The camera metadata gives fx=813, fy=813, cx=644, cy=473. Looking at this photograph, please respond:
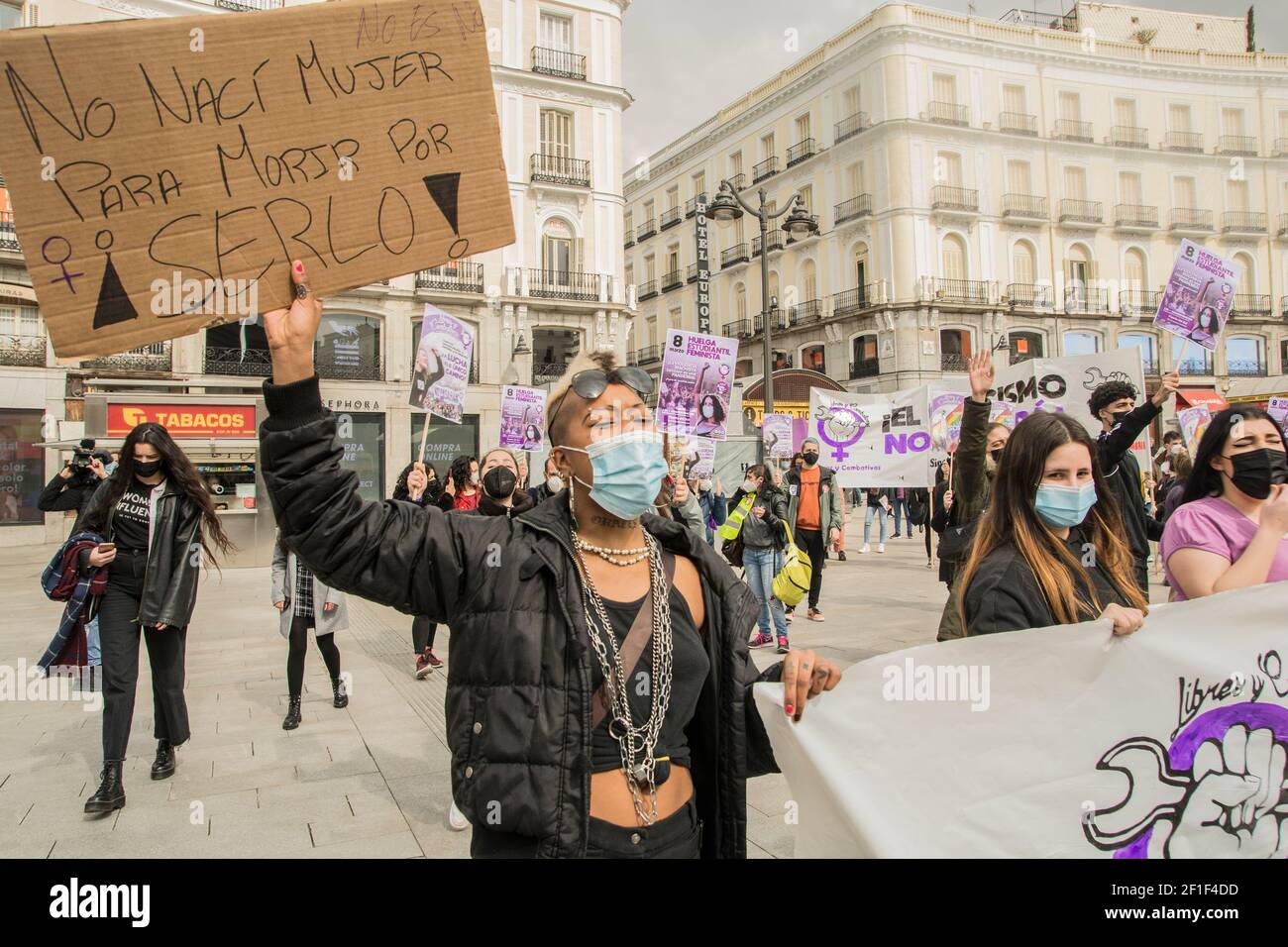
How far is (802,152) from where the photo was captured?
39.0 metres

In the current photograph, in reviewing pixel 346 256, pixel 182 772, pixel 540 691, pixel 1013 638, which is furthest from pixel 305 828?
pixel 1013 638

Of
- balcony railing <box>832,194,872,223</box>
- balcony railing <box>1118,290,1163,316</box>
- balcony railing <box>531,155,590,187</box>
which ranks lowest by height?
balcony railing <box>1118,290,1163,316</box>

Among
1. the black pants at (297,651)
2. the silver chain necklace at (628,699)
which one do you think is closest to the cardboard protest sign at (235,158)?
the silver chain necklace at (628,699)

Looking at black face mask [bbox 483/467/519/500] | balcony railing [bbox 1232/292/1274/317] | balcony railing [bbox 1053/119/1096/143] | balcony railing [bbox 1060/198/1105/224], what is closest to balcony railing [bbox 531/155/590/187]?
balcony railing [bbox 1060/198/1105/224]

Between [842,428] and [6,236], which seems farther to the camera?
[6,236]

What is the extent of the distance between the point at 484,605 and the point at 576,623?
0.20m

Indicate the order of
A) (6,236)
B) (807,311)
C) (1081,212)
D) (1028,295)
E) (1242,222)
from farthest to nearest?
(1242,222)
(807,311)
(1081,212)
(1028,295)
(6,236)

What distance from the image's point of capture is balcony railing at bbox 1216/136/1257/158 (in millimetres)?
38875

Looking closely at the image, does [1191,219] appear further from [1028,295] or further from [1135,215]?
[1028,295]

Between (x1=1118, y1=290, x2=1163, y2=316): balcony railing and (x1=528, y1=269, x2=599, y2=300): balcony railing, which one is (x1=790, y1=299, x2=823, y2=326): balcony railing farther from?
(x1=1118, y1=290, x2=1163, y2=316): balcony railing

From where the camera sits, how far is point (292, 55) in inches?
75.6

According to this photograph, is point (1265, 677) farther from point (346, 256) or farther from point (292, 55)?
point (292, 55)

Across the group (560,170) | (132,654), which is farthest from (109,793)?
(560,170)

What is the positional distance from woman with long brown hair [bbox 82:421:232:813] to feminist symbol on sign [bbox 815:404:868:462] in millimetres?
9403
